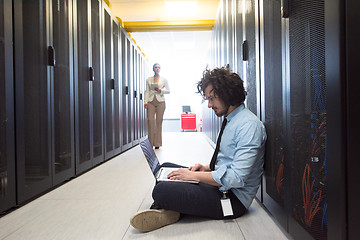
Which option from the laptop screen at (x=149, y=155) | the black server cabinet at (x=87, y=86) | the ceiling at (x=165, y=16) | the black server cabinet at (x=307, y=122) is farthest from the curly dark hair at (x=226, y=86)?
the ceiling at (x=165, y=16)

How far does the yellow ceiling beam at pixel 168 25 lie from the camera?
620cm

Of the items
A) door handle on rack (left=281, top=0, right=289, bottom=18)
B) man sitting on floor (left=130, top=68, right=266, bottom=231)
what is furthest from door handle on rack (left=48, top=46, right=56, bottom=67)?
door handle on rack (left=281, top=0, right=289, bottom=18)

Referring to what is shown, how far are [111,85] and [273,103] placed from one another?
3.14 metres

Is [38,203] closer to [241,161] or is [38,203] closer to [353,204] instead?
[241,161]

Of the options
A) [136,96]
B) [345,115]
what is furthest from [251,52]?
[136,96]

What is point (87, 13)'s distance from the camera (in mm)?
3201

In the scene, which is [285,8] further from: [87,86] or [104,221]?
[87,86]

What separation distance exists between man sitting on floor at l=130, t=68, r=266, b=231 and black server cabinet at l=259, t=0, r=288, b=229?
0.26 ft

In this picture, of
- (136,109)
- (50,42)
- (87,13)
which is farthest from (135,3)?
(50,42)

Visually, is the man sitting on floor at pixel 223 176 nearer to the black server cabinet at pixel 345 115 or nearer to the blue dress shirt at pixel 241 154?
the blue dress shirt at pixel 241 154

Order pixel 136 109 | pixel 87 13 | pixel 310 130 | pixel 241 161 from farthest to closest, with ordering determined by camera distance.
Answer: pixel 136 109, pixel 87 13, pixel 241 161, pixel 310 130

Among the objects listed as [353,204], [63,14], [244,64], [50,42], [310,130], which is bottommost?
[353,204]

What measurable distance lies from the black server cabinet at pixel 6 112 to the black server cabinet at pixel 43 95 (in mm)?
61

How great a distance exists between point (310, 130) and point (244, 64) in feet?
4.25
